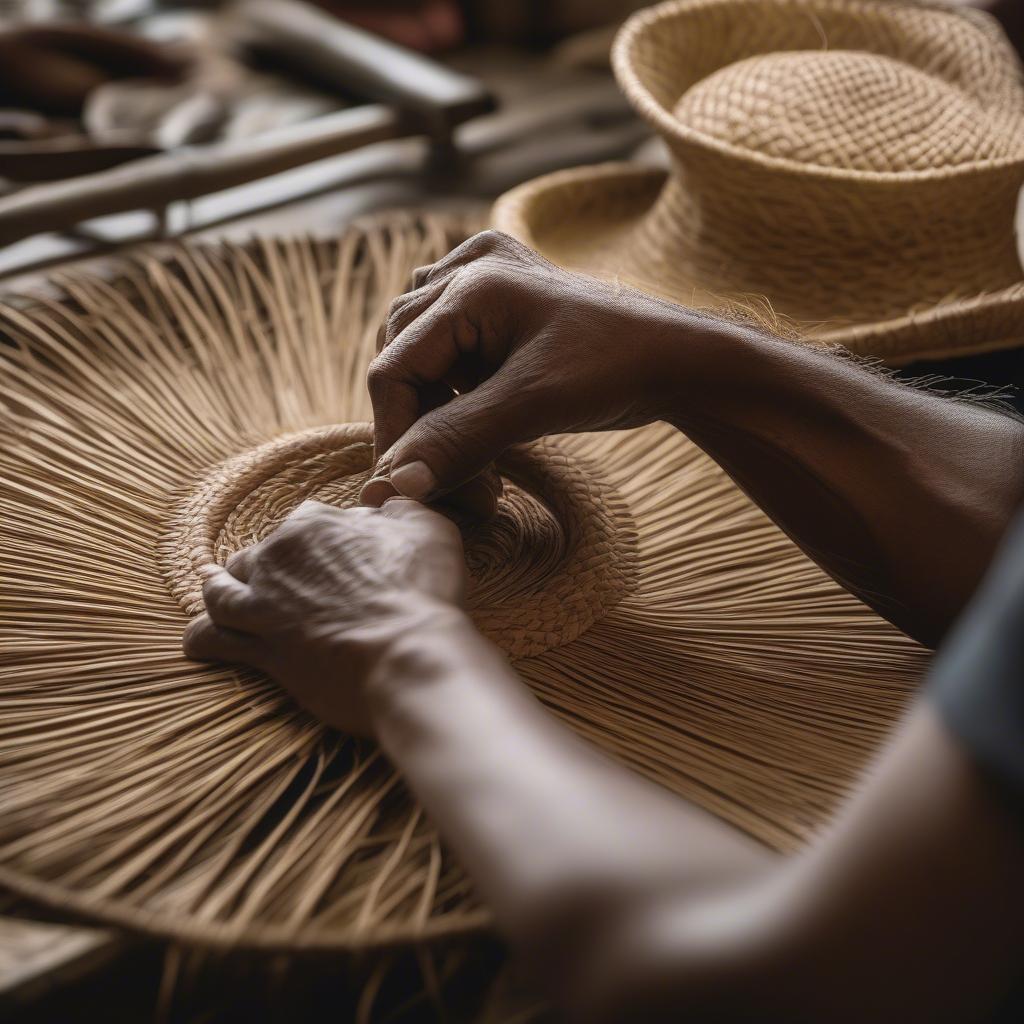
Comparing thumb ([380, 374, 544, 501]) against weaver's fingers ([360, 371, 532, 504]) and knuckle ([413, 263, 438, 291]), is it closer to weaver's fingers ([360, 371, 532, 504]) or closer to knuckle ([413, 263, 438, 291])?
weaver's fingers ([360, 371, 532, 504])

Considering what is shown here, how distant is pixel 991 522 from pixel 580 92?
979 mm

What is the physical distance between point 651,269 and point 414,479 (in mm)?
416

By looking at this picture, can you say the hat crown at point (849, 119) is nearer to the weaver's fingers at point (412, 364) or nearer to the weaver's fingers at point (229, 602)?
the weaver's fingers at point (412, 364)

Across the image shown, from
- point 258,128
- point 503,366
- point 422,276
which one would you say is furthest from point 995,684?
point 258,128

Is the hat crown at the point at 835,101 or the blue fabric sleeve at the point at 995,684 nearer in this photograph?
the blue fabric sleeve at the point at 995,684

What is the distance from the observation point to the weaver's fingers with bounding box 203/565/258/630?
555 millimetres

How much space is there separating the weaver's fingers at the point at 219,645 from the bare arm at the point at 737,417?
0.32 ft

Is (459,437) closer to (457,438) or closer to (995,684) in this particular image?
(457,438)

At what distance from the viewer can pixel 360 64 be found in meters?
1.24

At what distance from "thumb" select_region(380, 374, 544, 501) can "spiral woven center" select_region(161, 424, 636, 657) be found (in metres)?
0.08

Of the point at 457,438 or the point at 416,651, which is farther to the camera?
the point at 457,438

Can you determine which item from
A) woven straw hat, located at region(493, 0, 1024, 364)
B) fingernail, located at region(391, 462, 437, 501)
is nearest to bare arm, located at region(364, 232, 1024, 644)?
fingernail, located at region(391, 462, 437, 501)

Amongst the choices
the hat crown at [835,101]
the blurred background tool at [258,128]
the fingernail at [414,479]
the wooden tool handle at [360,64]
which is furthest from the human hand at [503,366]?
the wooden tool handle at [360,64]

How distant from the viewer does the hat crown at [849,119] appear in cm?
78
